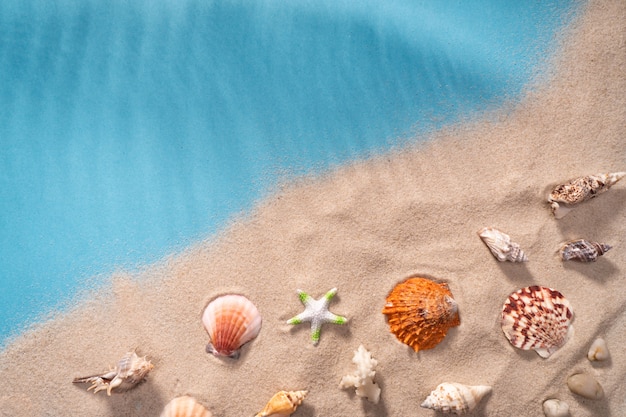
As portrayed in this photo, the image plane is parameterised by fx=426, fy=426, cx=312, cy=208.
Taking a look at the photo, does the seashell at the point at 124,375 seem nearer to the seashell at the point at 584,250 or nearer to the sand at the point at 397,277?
the sand at the point at 397,277

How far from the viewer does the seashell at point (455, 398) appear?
2939 millimetres

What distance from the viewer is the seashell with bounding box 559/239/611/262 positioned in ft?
10.1

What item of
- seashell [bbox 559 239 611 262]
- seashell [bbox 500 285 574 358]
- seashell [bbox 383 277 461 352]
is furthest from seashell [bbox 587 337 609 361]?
seashell [bbox 383 277 461 352]

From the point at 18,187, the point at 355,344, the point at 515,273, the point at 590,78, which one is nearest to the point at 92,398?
the point at 18,187

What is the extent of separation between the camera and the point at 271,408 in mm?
2924

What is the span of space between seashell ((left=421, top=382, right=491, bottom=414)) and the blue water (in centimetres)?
181

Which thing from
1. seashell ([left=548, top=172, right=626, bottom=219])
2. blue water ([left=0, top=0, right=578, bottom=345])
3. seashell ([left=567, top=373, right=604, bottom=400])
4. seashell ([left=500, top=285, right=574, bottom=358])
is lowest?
seashell ([left=567, top=373, right=604, bottom=400])

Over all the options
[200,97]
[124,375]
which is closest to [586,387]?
[124,375]

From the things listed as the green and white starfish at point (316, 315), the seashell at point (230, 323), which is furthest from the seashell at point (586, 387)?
the seashell at point (230, 323)

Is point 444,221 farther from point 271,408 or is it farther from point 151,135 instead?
point 151,135

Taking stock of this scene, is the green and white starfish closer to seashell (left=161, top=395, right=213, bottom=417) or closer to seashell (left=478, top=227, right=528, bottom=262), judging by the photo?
seashell (left=161, top=395, right=213, bottom=417)

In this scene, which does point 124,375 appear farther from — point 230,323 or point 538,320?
point 538,320

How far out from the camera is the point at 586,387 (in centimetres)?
301

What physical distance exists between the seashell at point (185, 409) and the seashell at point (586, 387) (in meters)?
2.60
